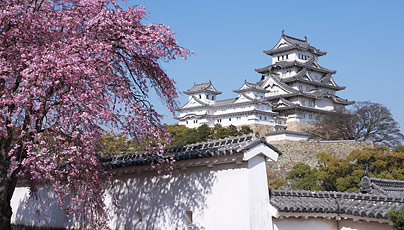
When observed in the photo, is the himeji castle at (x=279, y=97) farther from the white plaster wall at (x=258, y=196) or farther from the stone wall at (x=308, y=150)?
the white plaster wall at (x=258, y=196)

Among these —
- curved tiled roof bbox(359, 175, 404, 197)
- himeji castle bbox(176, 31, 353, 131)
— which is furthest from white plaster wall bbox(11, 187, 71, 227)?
himeji castle bbox(176, 31, 353, 131)

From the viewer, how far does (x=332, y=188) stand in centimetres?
2983

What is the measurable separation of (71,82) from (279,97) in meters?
46.7

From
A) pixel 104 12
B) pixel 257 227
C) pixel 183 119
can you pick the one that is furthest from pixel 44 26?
pixel 183 119

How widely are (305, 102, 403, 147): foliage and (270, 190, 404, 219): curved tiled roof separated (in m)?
38.5

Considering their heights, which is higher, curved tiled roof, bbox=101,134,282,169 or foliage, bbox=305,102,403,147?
foliage, bbox=305,102,403,147

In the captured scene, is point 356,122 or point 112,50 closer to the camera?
point 112,50

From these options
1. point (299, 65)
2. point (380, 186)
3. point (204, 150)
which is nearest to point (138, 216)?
point (204, 150)

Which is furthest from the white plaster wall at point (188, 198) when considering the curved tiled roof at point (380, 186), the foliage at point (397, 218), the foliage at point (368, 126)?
the foliage at point (368, 126)

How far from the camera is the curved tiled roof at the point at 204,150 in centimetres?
711

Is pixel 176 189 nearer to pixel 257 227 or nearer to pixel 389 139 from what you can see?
pixel 257 227

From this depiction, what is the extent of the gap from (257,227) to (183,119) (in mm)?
47259

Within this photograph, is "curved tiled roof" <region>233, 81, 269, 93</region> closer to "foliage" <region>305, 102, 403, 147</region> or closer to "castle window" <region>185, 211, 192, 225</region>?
"foliage" <region>305, 102, 403, 147</region>

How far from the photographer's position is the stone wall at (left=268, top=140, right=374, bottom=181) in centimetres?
3666
